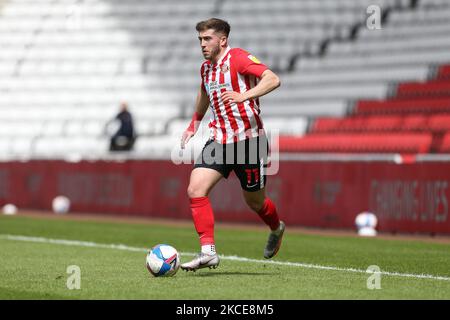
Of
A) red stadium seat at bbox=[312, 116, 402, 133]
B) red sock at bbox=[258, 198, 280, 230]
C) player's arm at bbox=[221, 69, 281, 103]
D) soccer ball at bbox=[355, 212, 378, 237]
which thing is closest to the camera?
player's arm at bbox=[221, 69, 281, 103]

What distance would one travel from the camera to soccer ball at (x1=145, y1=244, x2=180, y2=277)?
8.65 m

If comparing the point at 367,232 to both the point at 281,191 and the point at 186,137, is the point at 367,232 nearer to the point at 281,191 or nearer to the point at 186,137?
the point at 281,191

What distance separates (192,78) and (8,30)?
7.74m

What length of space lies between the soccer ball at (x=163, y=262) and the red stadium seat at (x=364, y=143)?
10.7 metres

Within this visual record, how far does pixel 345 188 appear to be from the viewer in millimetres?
16891

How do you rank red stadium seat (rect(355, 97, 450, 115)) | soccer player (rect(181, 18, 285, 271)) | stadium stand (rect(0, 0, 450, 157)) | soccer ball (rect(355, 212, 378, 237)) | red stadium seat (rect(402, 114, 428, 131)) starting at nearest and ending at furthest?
soccer player (rect(181, 18, 285, 271)) < soccer ball (rect(355, 212, 378, 237)) < red stadium seat (rect(402, 114, 428, 131)) < red stadium seat (rect(355, 97, 450, 115)) < stadium stand (rect(0, 0, 450, 157))

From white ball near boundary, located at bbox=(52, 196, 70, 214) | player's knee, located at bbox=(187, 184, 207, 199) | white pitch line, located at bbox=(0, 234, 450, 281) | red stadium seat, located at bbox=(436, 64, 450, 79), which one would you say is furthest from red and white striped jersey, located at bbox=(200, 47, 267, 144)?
red stadium seat, located at bbox=(436, 64, 450, 79)

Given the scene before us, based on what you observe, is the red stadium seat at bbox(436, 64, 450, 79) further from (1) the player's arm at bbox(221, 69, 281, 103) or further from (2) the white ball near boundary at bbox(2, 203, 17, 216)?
(1) the player's arm at bbox(221, 69, 281, 103)

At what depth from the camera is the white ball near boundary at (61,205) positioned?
70.2 ft

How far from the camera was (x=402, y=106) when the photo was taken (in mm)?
22047

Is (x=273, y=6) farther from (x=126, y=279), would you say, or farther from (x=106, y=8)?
(x=126, y=279)

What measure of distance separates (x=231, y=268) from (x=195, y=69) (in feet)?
66.7

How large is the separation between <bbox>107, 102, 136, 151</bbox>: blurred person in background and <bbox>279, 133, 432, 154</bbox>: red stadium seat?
4.38 metres
